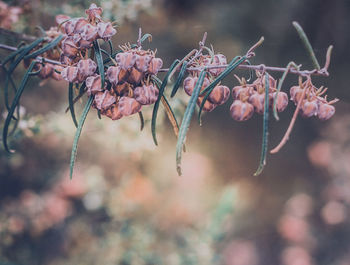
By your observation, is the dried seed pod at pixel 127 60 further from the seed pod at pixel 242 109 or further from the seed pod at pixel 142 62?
the seed pod at pixel 242 109

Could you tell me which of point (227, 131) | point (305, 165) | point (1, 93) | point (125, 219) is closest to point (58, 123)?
point (1, 93)

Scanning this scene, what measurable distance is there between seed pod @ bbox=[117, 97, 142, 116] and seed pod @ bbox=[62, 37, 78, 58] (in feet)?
0.33

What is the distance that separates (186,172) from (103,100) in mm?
1342

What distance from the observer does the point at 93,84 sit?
1.39ft

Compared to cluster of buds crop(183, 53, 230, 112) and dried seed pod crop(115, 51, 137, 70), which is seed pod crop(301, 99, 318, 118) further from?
dried seed pod crop(115, 51, 137, 70)

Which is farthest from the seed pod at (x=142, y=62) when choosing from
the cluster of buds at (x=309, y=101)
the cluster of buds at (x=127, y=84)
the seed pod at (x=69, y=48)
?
the cluster of buds at (x=309, y=101)

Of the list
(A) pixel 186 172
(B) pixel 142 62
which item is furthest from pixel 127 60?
(A) pixel 186 172

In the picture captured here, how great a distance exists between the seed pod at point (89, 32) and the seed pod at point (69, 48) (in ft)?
0.10

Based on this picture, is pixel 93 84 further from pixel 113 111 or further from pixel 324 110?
pixel 324 110

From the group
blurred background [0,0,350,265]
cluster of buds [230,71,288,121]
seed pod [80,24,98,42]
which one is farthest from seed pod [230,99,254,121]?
blurred background [0,0,350,265]

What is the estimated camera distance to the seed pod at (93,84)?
0.42 m

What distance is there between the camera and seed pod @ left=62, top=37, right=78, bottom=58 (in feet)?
1.45

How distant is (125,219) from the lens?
4.05 feet

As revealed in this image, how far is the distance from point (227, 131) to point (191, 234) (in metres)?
0.74
